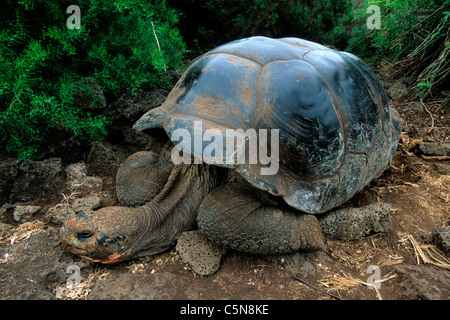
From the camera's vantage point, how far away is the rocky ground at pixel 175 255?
1561 mm

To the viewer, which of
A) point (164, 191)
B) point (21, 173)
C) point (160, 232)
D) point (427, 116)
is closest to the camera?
point (160, 232)

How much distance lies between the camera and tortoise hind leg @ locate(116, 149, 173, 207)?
2045mm

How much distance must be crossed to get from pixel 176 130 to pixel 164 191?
0.48 metres

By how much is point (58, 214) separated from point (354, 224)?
1.99 meters

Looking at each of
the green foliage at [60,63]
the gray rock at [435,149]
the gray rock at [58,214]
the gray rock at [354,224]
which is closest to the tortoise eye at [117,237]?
the gray rock at [58,214]

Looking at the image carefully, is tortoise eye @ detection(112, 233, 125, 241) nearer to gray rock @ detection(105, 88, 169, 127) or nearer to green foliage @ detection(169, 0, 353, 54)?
gray rock @ detection(105, 88, 169, 127)

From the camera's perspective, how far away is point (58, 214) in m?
1.96

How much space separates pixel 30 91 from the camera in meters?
2.02

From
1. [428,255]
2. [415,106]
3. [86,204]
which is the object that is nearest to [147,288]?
[86,204]

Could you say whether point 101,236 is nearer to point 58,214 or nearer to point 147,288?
point 147,288

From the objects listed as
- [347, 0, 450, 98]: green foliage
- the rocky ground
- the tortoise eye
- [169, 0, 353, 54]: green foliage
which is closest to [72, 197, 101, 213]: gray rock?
the rocky ground

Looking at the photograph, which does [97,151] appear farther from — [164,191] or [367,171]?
[367,171]

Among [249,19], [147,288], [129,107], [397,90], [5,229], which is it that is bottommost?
[147,288]

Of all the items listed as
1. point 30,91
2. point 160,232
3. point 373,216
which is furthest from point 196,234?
point 30,91
